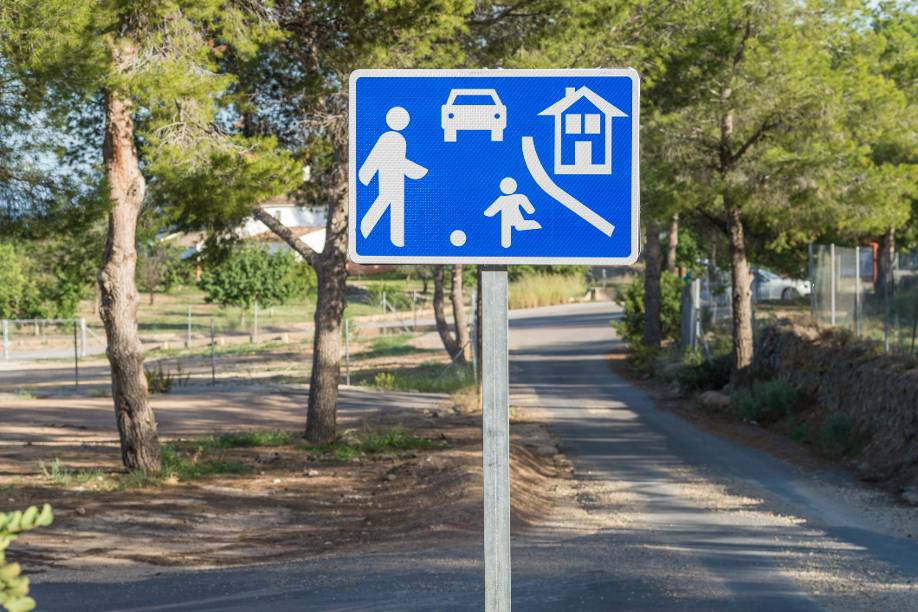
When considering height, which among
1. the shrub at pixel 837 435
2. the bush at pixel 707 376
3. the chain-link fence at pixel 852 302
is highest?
the chain-link fence at pixel 852 302

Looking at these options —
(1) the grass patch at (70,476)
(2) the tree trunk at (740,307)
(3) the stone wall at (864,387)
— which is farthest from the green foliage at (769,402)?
(1) the grass patch at (70,476)

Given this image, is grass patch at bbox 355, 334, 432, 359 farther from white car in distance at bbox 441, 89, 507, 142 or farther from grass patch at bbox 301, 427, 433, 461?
white car in distance at bbox 441, 89, 507, 142

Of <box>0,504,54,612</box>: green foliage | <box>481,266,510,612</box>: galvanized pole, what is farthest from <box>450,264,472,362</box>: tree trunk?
<box>0,504,54,612</box>: green foliage

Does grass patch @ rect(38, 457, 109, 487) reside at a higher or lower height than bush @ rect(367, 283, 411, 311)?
lower

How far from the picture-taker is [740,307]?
24844 mm

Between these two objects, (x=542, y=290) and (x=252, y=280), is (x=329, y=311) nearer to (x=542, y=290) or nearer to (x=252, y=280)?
(x=252, y=280)

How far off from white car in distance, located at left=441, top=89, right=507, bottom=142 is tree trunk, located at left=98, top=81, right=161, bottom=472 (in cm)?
1149

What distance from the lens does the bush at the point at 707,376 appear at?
26562 millimetres

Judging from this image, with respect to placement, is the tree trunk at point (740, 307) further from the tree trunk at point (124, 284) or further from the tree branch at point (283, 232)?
the tree trunk at point (124, 284)

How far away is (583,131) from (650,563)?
262 inches

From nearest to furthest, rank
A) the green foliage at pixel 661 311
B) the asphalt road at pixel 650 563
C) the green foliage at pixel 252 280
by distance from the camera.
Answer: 1. the asphalt road at pixel 650 563
2. the green foliage at pixel 661 311
3. the green foliage at pixel 252 280

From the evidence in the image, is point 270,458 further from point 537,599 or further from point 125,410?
point 537,599

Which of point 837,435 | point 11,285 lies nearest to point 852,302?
point 837,435

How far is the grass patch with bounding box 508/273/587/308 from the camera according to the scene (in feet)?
208
